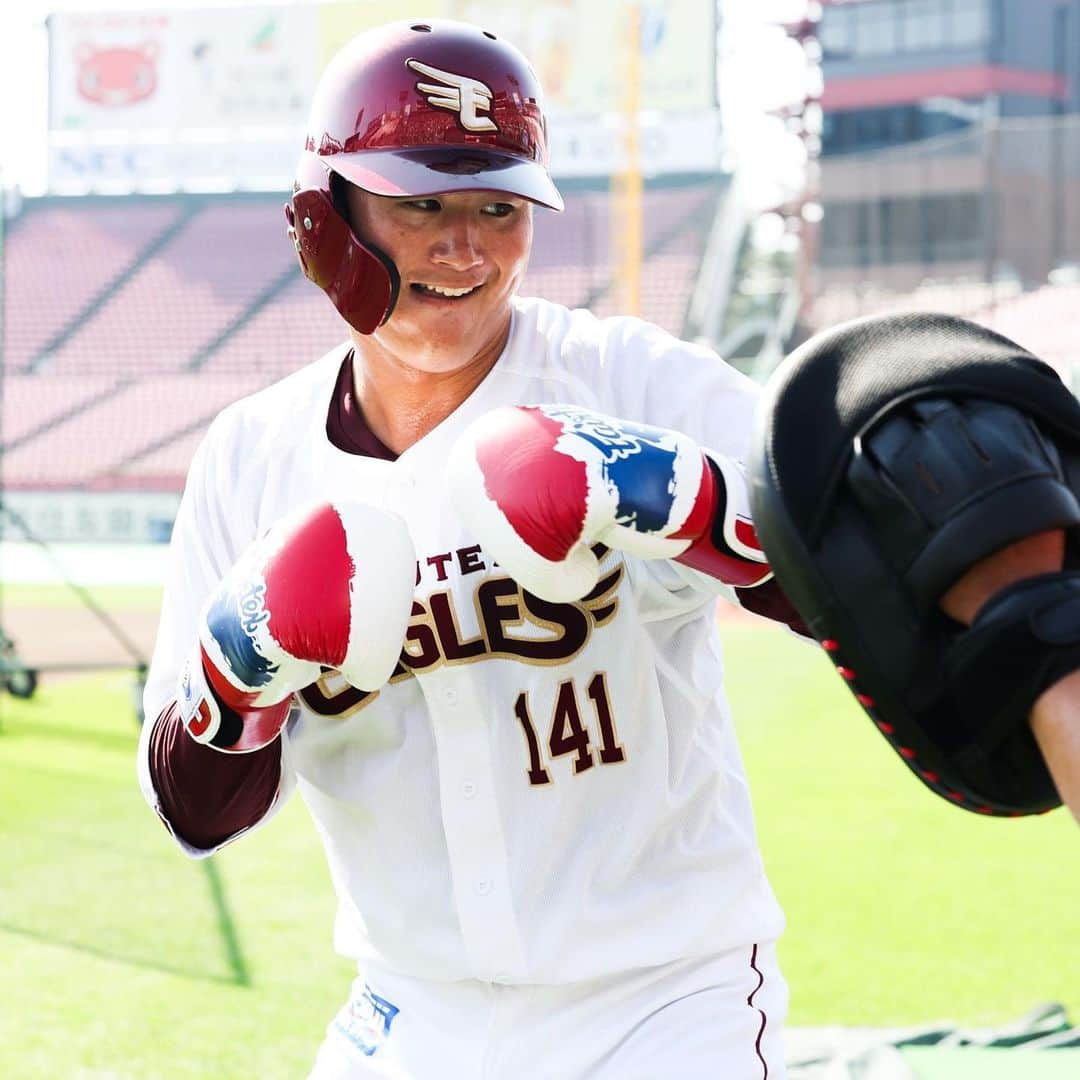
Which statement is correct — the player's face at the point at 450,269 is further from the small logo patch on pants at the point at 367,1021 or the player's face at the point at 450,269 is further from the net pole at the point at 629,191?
the net pole at the point at 629,191

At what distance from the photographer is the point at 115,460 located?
958 inches

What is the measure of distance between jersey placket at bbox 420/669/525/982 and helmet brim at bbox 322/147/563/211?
641 millimetres

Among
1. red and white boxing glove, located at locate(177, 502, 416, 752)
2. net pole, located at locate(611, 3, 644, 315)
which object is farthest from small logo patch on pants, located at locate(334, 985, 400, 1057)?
net pole, located at locate(611, 3, 644, 315)

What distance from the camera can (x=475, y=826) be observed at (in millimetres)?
2025

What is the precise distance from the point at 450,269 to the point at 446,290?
3cm

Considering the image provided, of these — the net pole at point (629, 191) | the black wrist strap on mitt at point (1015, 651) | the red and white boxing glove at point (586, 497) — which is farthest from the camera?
the net pole at point (629, 191)

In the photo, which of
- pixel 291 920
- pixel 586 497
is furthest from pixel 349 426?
pixel 291 920

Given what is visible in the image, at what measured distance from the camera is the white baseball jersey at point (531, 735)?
201cm

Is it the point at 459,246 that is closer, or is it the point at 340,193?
the point at 459,246

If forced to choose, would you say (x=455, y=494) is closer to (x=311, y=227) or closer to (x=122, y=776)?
(x=311, y=227)

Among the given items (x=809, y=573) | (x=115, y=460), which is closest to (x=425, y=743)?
(x=809, y=573)

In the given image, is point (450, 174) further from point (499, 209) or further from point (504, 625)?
point (504, 625)

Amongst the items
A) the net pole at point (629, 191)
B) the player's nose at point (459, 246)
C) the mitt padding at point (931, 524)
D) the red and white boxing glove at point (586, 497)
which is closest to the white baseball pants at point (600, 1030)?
the red and white boxing glove at point (586, 497)

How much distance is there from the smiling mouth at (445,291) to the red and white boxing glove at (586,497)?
18.2 inches
